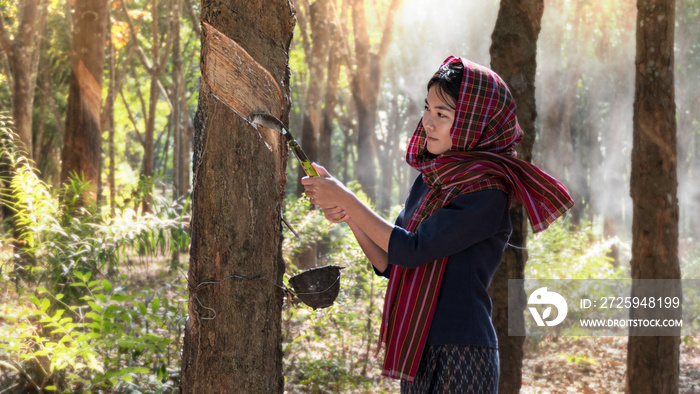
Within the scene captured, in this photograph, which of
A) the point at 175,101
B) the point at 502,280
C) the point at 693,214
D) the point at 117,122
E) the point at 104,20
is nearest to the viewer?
the point at 502,280

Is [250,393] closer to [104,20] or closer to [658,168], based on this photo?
[658,168]

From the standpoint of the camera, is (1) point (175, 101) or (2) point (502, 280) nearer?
(2) point (502, 280)

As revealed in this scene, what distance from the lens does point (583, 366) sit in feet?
22.6

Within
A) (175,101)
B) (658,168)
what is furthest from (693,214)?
(658,168)

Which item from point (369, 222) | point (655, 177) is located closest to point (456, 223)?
point (369, 222)

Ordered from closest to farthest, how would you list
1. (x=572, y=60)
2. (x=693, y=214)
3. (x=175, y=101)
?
1. (x=175, y=101)
2. (x=572, y=60)
3. (x=693, y=214)

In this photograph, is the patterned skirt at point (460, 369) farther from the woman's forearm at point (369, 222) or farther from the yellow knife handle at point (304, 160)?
the yellow knife handle at point (304, 160)

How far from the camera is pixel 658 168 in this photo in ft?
15.7

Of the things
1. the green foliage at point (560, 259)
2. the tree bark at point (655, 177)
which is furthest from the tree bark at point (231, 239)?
the green foliage at point (560, 259)

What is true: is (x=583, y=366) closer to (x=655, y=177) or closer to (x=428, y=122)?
(x=655, y=177)

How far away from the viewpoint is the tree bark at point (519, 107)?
13.3 feet

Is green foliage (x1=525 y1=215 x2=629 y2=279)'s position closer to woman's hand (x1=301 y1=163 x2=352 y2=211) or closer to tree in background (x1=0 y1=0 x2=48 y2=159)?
woman's hand (x1=301 y1=163 x2=352 y2=211)

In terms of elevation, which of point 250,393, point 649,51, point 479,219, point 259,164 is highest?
point 649,51

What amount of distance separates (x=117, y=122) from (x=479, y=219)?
22.2m
